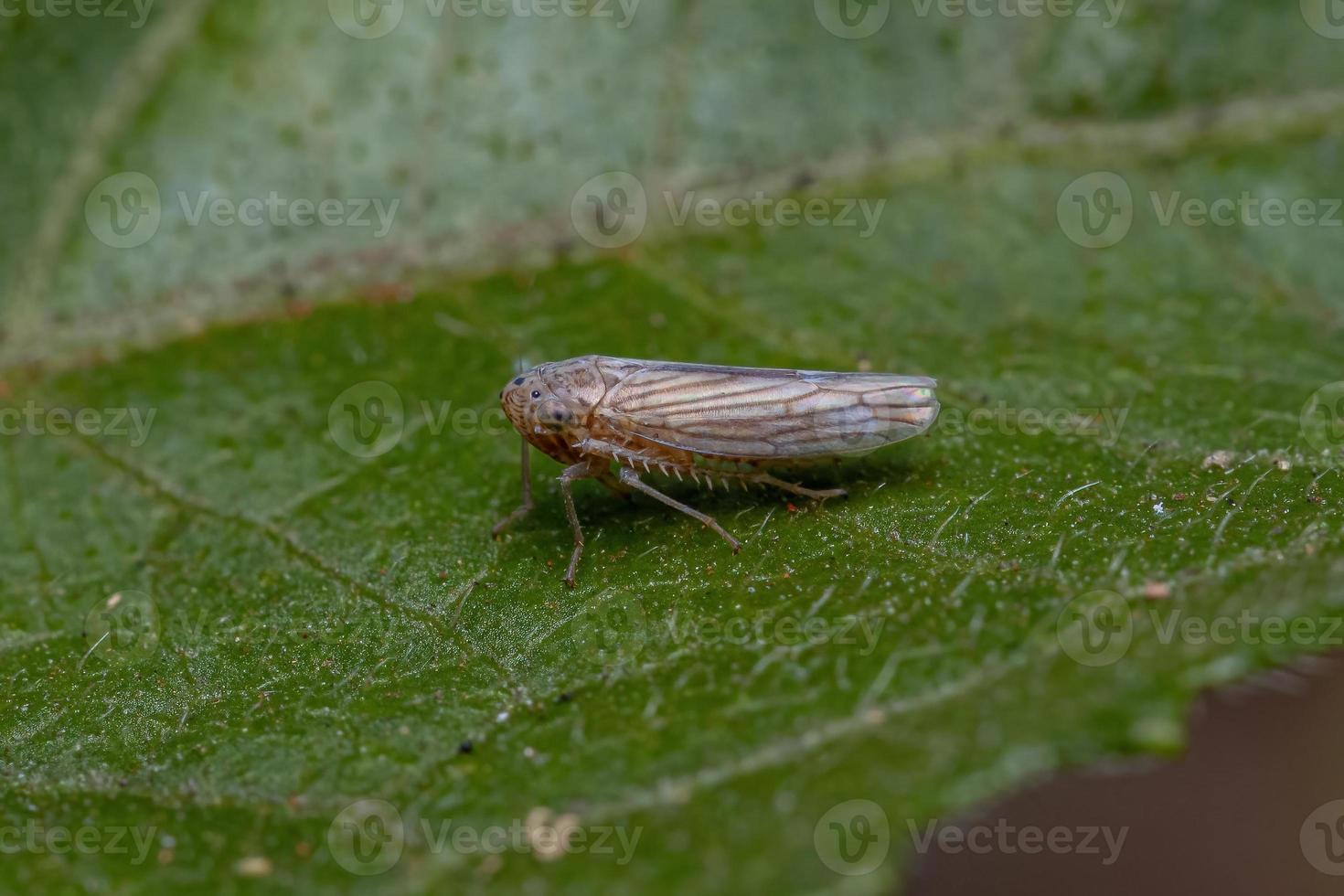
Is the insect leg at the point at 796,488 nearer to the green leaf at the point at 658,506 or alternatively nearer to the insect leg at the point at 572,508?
the green leaf at the point at 658,506

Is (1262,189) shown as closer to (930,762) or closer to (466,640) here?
(930,762)

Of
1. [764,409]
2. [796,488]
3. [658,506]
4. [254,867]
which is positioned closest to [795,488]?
[796,488]

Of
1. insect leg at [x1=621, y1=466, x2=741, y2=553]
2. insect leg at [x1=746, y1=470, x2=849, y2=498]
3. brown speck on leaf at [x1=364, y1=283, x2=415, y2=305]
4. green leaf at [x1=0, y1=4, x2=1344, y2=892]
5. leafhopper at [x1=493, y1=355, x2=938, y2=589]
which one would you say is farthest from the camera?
brown speck on leaf at [x1=364, y1=283, x2=415, y2=305]

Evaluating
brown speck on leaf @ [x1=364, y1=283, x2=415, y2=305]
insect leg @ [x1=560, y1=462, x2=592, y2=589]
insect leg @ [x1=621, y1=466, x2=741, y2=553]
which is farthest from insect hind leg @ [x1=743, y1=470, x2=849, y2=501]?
brown speck on leaf @ [x1=364, y1=283, x2=415, y2=305]

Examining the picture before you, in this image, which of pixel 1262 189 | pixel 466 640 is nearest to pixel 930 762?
pixel 466 640

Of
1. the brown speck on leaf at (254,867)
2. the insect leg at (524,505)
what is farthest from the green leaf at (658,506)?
the insect leg at (524,505)

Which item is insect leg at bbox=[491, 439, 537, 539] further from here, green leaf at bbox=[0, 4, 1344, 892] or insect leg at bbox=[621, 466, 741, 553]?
insect leg at bbox=[621, 466, 741, 553]

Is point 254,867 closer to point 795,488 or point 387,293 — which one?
point 795,488
